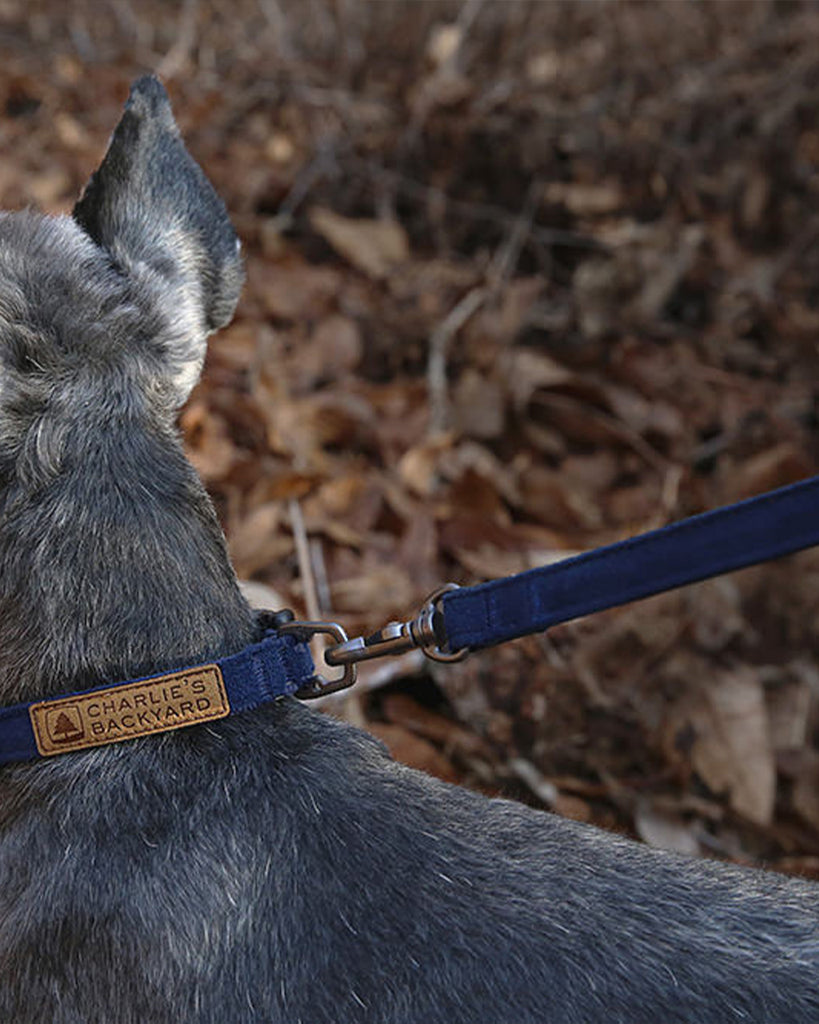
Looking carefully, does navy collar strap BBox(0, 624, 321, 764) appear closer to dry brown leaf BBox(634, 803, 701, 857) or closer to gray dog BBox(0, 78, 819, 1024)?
gray dog BBox(0, 78, 819, 1024)

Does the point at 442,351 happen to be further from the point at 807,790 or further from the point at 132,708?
the point at 132,708

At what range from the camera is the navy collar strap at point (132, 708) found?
6.27ft

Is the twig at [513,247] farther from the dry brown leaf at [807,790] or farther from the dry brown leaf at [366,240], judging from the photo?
the dry brown leaf at [807,790]

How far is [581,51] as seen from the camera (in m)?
6.99

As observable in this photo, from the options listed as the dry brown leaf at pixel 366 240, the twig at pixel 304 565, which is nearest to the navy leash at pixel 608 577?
the twig at pixel 304 565

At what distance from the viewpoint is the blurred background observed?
136 inches

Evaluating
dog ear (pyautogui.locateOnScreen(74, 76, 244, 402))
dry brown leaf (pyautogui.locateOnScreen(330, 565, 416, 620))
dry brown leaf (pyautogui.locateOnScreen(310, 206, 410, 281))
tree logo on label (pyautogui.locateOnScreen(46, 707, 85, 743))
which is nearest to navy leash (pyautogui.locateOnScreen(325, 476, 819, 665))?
tree logo on label (pyautogui.locateOnScreen(46, 707, 85, 743))

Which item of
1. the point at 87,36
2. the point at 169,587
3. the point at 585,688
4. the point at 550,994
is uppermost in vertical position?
the point at 87,36

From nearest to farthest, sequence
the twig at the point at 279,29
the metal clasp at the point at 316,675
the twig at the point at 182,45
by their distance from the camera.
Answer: the metal clasp at the point at 316,675, the twig at the point at 182,45, the twig at the point at 279,29

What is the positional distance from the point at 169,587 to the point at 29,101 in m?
6.19

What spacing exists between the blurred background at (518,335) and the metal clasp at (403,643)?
1.08 meters

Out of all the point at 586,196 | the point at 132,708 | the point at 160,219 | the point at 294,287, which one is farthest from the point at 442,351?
the point at 132,708

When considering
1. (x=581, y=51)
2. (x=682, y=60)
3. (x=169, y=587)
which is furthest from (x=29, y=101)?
(x=169, y=587)

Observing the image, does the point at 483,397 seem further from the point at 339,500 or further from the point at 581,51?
the point at 581,51
